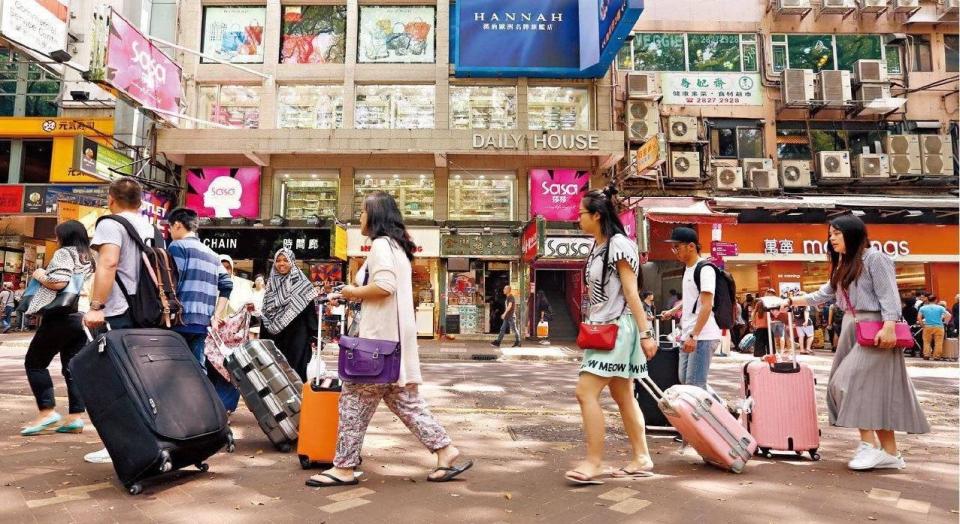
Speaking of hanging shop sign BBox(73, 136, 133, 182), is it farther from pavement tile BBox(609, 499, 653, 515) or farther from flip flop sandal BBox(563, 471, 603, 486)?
pavement tile BBox(609, 499, 653, 515)

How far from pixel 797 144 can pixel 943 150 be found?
4529mm

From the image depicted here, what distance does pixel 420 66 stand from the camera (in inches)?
730

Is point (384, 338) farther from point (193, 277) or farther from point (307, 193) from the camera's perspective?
point (307, 193)

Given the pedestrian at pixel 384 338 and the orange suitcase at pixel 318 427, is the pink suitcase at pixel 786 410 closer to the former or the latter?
the pedestrian at pixel 384 338

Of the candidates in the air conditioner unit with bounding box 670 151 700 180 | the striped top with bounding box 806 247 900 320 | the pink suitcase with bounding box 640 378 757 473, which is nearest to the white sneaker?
the pink suitcase with bounding box 640 378 757 473

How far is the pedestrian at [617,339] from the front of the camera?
3.46 m

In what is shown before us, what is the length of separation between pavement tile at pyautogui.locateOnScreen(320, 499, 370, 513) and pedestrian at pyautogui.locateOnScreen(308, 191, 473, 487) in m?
0.29

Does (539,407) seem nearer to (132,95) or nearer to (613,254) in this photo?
(613,254)

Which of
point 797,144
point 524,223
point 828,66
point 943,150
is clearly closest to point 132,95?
point 524,223

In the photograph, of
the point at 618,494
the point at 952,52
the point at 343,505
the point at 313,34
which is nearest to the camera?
the point at 343,505

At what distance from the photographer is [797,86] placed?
18.4 m

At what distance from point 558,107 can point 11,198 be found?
18.7m

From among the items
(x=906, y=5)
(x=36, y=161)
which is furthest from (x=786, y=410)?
(x=36, y=161)

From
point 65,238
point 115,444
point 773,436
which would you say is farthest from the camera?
point 65,238
